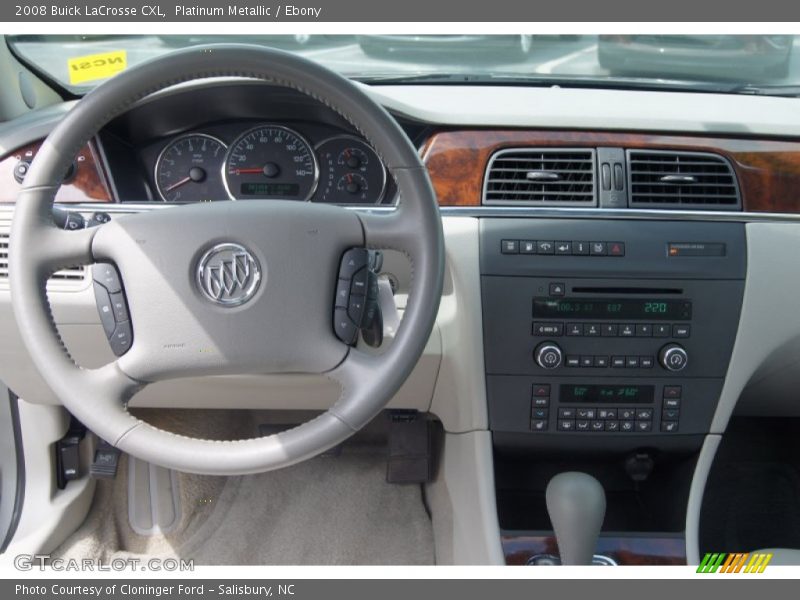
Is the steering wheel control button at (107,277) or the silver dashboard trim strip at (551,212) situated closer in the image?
the steering wheel control button at (107,277)

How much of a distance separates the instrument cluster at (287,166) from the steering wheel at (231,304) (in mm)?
464

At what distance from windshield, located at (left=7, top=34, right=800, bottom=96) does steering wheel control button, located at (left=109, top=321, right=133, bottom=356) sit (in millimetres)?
818

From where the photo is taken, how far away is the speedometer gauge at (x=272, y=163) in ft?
5.87

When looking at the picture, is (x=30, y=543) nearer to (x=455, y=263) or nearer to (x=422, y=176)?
(x=455, y=263)

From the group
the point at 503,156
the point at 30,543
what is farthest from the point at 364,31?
the point at 30,543

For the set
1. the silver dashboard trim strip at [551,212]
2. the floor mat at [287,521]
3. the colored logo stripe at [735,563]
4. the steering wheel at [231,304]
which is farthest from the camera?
the floor mat at [287,521]

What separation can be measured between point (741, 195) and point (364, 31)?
0.93 m

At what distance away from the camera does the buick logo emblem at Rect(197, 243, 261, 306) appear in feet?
4.30

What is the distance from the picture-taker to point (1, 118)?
185 centimetres

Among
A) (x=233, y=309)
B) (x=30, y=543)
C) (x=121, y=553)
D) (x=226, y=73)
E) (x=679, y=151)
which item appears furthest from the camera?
(x=121, y=553)

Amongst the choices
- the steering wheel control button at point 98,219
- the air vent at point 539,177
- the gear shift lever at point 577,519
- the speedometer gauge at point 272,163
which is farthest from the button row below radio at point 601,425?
the steering wheel control button at point 98,219

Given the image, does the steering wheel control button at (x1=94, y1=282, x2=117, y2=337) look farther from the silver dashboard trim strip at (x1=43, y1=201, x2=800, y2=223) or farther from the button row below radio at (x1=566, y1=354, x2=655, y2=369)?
the button row below radio at (x1=566, y1=354, x2=655, y2=369)

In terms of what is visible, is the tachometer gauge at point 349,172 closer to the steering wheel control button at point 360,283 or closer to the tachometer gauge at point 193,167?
the tachometer gauge at point 193,167

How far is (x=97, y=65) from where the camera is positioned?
5.96ft
